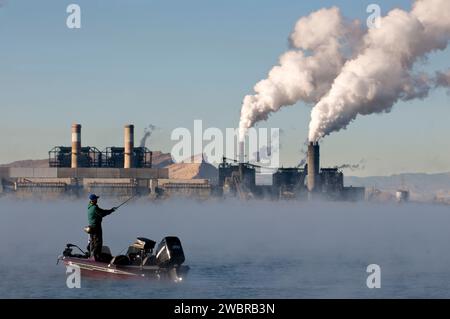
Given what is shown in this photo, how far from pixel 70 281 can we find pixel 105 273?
2231mm

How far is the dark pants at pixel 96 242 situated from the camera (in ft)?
174

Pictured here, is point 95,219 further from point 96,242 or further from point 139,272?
point 139,272

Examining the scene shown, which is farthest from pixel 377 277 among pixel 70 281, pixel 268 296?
pixel 70 281

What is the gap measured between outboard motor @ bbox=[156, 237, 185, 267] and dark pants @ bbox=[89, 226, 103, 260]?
304cm

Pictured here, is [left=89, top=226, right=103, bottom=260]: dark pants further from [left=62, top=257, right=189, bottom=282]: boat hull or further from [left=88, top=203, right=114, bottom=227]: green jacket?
[left=62, top=257, right=189, bottom=282]: boat hull

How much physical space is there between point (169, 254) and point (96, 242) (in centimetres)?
381

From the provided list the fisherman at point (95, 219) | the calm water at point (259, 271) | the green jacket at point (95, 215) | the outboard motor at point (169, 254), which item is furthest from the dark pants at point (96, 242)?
the outboard motor at point (169, 254)

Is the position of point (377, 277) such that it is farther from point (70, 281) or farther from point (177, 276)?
point (70, 281)

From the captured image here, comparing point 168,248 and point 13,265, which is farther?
point 13,265

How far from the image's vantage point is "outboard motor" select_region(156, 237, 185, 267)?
53.3 m

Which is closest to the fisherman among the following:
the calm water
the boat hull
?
the boat hull

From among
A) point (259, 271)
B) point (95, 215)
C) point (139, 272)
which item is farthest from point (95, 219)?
point (259, 271)

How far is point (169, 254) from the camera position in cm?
5325
